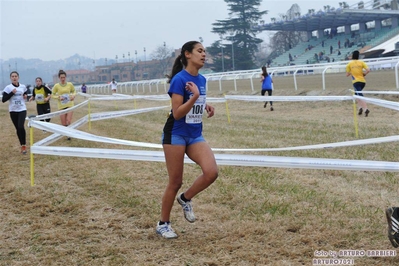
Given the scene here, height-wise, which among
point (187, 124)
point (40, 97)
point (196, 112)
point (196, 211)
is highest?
point (40, 97)

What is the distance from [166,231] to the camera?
4.71 meters

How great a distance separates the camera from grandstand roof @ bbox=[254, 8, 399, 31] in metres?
55.2

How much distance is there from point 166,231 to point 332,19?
58962 mm

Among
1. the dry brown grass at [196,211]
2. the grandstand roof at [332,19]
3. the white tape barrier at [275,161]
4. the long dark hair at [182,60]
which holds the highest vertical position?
the grandstand roof at [332,19]

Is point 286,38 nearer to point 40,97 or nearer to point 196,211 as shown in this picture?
point 40,97

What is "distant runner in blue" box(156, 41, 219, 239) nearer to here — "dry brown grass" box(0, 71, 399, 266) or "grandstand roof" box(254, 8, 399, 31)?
"dry brown grass" box(0, 71, 399, 266)

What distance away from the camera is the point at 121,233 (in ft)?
16.2

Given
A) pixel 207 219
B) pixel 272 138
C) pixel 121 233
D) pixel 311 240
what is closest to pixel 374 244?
pixel 311 240

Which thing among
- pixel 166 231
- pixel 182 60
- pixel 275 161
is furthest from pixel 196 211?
pixel 182 60

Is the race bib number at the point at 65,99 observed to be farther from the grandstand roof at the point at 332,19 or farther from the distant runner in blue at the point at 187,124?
the grandstand roof at the point at 332,19

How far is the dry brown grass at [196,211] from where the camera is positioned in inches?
169

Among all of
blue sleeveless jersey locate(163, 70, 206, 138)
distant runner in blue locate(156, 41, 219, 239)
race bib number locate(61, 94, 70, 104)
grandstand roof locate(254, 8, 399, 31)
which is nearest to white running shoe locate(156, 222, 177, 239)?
distant runner in blue locate(156, 41, 219, 239)

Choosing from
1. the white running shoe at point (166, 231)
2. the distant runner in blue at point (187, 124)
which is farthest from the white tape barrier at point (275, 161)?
the white running shoe at point (166, 231)

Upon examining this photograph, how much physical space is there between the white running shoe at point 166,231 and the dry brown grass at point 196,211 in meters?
0.06
